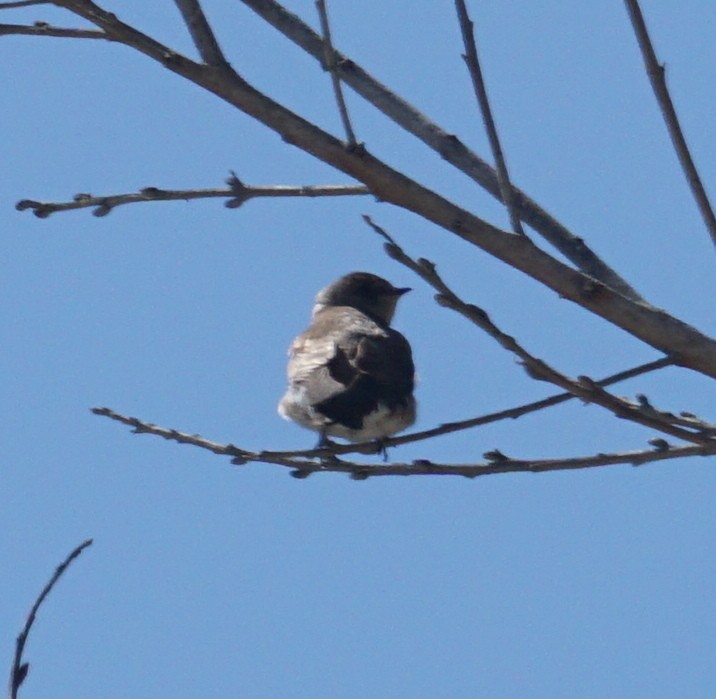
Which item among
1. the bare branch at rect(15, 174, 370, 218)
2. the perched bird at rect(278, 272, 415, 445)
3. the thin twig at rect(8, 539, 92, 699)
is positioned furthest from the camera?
the perched bird at rect(278, 272, 415, 445)

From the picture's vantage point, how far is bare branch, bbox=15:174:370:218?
2934 mm

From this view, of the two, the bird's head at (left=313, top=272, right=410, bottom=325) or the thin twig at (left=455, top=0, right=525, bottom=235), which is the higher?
the bird's head at (left=313, top=272, right=410, bottom=325)

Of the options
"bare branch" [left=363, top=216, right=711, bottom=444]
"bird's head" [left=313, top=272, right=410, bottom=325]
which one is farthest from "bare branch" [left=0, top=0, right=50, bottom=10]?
"bird's head" [left=313, top=272, right=410, bottom=325]

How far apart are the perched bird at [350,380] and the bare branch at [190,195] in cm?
393

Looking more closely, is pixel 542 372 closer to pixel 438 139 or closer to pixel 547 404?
pixel 547 404

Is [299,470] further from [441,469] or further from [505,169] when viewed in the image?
[505,169]

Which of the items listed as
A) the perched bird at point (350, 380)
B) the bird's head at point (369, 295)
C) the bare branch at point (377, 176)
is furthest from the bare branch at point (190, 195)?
the bird's head at point (369, 295)

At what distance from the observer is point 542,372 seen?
268 cm

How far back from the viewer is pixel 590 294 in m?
2.68

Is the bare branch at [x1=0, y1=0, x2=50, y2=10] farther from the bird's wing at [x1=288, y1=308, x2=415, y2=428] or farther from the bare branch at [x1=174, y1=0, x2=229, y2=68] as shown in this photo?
the bird's wing at [x1=288, y1=308, x2=415, y2=428]

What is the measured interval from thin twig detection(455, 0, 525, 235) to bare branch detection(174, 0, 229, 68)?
1.46ft

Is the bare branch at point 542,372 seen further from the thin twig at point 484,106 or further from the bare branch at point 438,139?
the bare branch at point 438,139

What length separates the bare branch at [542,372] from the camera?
8.26 ft

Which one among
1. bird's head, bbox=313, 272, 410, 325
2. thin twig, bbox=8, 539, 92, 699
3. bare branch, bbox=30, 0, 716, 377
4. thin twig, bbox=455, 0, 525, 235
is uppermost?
bird's head, bbox=313, 272, 410, 325
